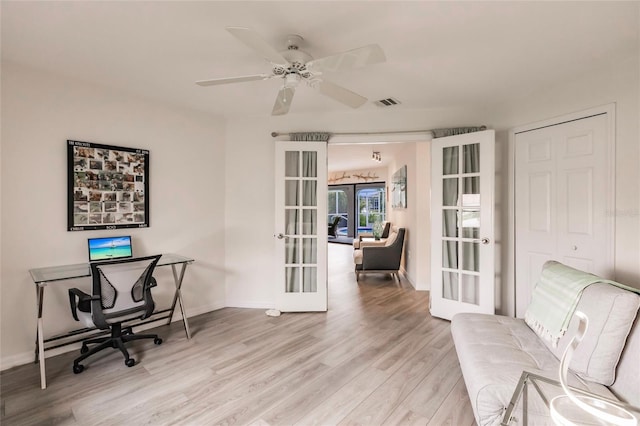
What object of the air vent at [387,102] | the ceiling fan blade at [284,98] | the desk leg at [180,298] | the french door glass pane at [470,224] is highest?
the air vent at [387,102]

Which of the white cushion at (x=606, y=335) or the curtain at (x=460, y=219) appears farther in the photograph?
the curtain at (x=460, y=219)

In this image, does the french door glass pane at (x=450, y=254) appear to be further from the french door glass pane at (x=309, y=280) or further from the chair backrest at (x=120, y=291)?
the chair backrest at (x=120, y=291)

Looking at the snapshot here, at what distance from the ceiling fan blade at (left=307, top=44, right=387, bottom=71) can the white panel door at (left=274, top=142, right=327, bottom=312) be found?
1.70 metres

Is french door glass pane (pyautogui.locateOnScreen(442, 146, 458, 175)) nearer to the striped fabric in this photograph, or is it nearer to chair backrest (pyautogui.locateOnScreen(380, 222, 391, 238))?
the striped fabric

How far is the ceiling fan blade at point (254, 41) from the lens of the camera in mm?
1462

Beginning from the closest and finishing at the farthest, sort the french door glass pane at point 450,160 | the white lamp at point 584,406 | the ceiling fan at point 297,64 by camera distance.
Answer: the white lamp at point 584,406 → the ceiling fan at point 297,64 → the french door glass pane at point 450,160

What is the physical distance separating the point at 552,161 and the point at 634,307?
1.75 metres

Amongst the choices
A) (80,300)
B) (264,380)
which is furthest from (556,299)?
(80,300)

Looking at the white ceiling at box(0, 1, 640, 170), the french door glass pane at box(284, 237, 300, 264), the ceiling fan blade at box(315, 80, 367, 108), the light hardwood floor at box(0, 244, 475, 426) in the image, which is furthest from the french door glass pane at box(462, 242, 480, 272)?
the ceiling fan blade at box(315, 80, 367, 108)

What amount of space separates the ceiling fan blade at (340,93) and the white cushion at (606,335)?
6.08 ft

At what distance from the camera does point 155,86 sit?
280 cm

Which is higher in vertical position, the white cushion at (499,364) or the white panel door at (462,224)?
the white panel door at (462,224)

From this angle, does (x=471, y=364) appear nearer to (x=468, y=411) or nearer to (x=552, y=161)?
(x=468, y=411)

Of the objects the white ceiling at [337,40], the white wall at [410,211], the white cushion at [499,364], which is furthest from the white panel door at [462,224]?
the white wall at [410,211]
